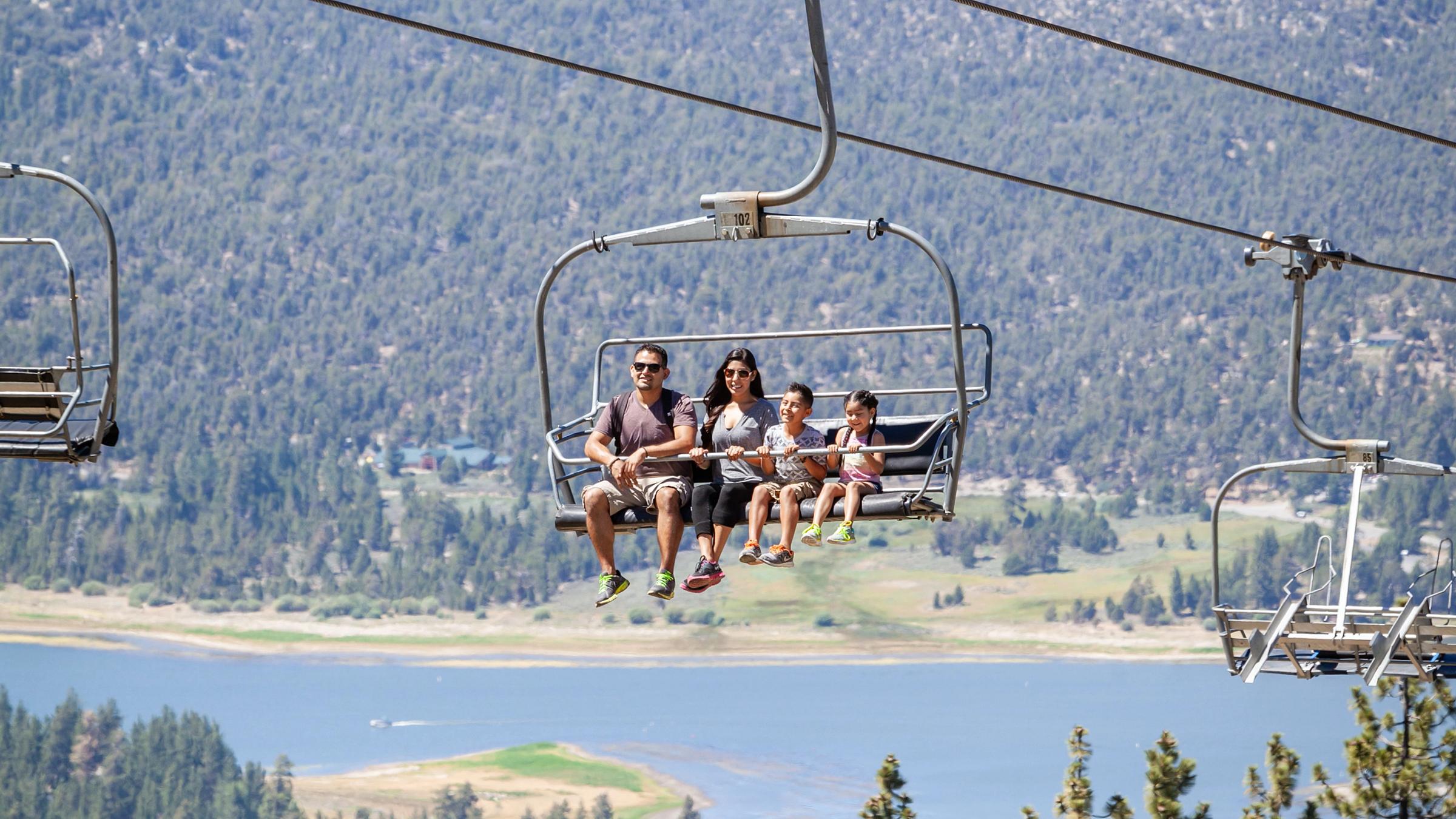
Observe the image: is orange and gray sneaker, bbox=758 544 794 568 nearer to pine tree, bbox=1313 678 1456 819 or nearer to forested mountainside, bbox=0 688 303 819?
pine tree, bbox=1313 678 1456 819

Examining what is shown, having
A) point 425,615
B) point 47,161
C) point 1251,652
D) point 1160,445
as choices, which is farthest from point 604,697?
point 1251,652

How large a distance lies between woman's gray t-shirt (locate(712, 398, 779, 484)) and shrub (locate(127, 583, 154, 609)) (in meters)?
123

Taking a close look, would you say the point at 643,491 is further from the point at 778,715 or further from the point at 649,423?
the point at 778,715

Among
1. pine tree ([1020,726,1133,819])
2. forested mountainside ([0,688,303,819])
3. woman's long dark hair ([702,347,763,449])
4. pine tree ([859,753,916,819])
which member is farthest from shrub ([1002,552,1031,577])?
woman's long dark hair ([702,347,763,449])

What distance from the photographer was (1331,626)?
31.9 feet

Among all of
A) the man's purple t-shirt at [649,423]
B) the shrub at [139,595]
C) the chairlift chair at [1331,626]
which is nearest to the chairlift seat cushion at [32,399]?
the man's purple t-shirt at [649,423]

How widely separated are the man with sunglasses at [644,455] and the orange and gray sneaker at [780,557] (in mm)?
369

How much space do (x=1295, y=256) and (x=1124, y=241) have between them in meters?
138

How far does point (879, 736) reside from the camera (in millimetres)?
104875

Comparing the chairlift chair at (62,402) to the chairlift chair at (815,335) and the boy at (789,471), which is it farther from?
the boy at (789,471)

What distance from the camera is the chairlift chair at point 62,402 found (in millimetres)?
7969

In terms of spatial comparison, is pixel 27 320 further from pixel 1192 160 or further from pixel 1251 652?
pixel 1251 652

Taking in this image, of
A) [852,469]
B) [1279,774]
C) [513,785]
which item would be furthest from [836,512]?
[513,785]

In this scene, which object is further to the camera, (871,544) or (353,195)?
(353,195)
